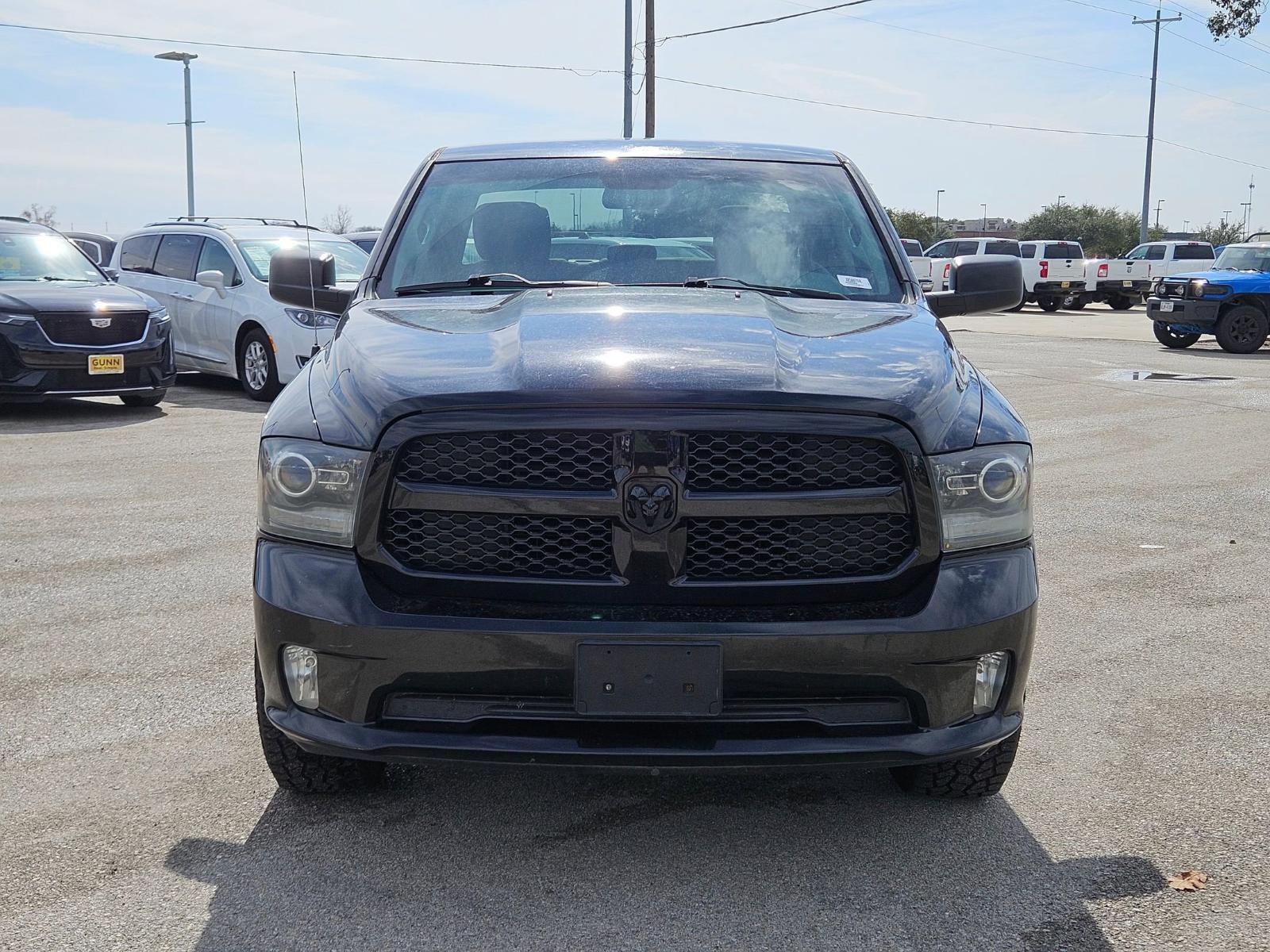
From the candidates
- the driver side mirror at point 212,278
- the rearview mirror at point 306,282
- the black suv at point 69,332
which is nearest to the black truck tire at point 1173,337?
the driver side mirror at point 212,278

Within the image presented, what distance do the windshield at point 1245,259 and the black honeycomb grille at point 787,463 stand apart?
19.1 m

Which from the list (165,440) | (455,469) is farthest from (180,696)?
(165,440)

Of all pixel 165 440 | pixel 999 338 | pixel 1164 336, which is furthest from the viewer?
pixel 999 338

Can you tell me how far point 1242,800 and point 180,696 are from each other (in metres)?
3.16

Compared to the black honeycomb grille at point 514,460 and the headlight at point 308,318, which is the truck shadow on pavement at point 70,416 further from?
the black honeycomb grille at point 514,460

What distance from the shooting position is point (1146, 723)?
4.05m

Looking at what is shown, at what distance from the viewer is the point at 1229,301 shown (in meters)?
19.4

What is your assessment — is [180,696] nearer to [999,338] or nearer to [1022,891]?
[1022,891]

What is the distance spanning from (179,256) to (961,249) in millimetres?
24122

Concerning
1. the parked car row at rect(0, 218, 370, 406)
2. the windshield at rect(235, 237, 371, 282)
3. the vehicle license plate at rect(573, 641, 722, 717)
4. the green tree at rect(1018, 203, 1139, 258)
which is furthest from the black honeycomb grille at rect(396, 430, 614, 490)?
the green tree at rect(1018, 203, 1139, 258)

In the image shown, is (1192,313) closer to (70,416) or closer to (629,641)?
(70,416)

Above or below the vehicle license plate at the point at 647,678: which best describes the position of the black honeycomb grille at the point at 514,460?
above

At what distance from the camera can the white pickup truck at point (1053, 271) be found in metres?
33.4

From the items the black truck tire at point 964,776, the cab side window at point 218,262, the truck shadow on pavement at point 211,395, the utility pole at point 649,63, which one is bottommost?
the truck shadow on pavement at point 211,395
